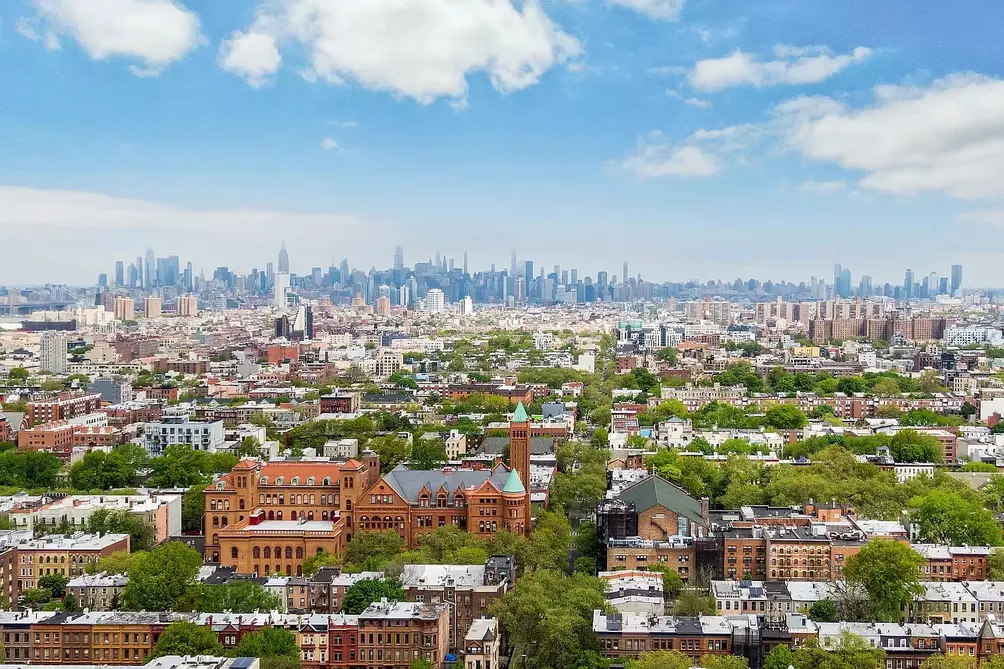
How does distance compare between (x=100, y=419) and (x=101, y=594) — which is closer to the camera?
(x=101, y=594)

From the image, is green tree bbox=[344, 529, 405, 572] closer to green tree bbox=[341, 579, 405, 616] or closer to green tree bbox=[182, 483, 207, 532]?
green tree bbox=[341, 579, 405, 616]

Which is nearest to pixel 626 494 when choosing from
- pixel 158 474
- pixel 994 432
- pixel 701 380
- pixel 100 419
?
pixel 158 474

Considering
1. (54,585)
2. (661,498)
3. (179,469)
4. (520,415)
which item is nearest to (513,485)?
(520,415)

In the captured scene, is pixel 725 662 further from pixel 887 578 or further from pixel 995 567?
pixel 995 567

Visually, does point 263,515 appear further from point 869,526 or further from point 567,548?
point 869,526

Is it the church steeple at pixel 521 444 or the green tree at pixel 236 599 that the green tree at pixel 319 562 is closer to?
the green tree at pixel 236 599

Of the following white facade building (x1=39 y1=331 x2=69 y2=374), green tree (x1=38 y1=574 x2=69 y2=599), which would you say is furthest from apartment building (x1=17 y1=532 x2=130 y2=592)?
white facade building (x1=39 y1=331 x2=69 y2=374)
